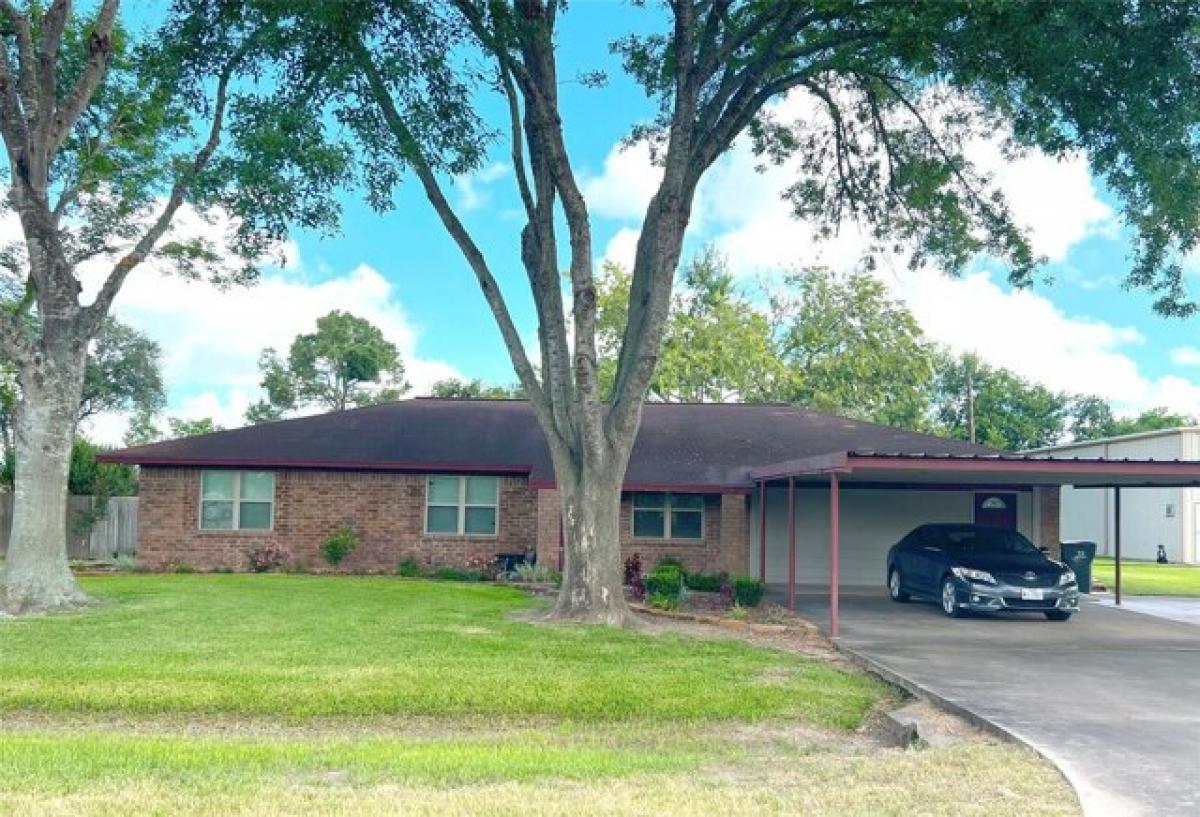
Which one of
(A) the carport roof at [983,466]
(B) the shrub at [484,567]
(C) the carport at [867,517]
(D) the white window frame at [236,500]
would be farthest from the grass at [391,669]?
(C) the carport at [867,517]

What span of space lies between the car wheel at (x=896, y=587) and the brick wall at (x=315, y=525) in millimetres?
7016

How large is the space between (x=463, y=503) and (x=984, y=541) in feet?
33.1

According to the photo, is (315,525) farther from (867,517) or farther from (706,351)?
(706,351)

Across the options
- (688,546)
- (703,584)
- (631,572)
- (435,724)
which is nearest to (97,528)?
(688,546)

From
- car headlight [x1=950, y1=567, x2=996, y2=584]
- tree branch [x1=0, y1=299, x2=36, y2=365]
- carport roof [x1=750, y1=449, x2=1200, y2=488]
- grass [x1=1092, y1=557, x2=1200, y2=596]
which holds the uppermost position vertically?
tree branch [x1=0, y1=299, x2=36, y2=365]

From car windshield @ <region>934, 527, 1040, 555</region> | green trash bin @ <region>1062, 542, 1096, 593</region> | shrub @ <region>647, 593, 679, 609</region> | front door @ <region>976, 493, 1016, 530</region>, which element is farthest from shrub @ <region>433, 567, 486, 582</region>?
green trash bin @ <region>1062, 542, 1096, 593</region>

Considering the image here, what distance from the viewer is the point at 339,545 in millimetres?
20766

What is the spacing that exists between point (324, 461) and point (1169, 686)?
1539 centimetres

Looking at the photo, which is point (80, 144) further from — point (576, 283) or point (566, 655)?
point (566, 655)

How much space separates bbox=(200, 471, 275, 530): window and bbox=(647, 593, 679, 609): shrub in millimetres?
9084

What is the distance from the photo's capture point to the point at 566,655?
1109 centimetres

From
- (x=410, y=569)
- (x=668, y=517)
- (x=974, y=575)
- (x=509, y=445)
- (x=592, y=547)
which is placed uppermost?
(x=509, y=445)

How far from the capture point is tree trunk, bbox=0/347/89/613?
14.4m

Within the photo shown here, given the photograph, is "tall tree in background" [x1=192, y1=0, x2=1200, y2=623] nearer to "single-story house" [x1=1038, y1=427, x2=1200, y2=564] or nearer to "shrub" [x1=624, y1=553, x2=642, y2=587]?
"shrub" [x1=624, y1=553, x2=642, y2=587]
